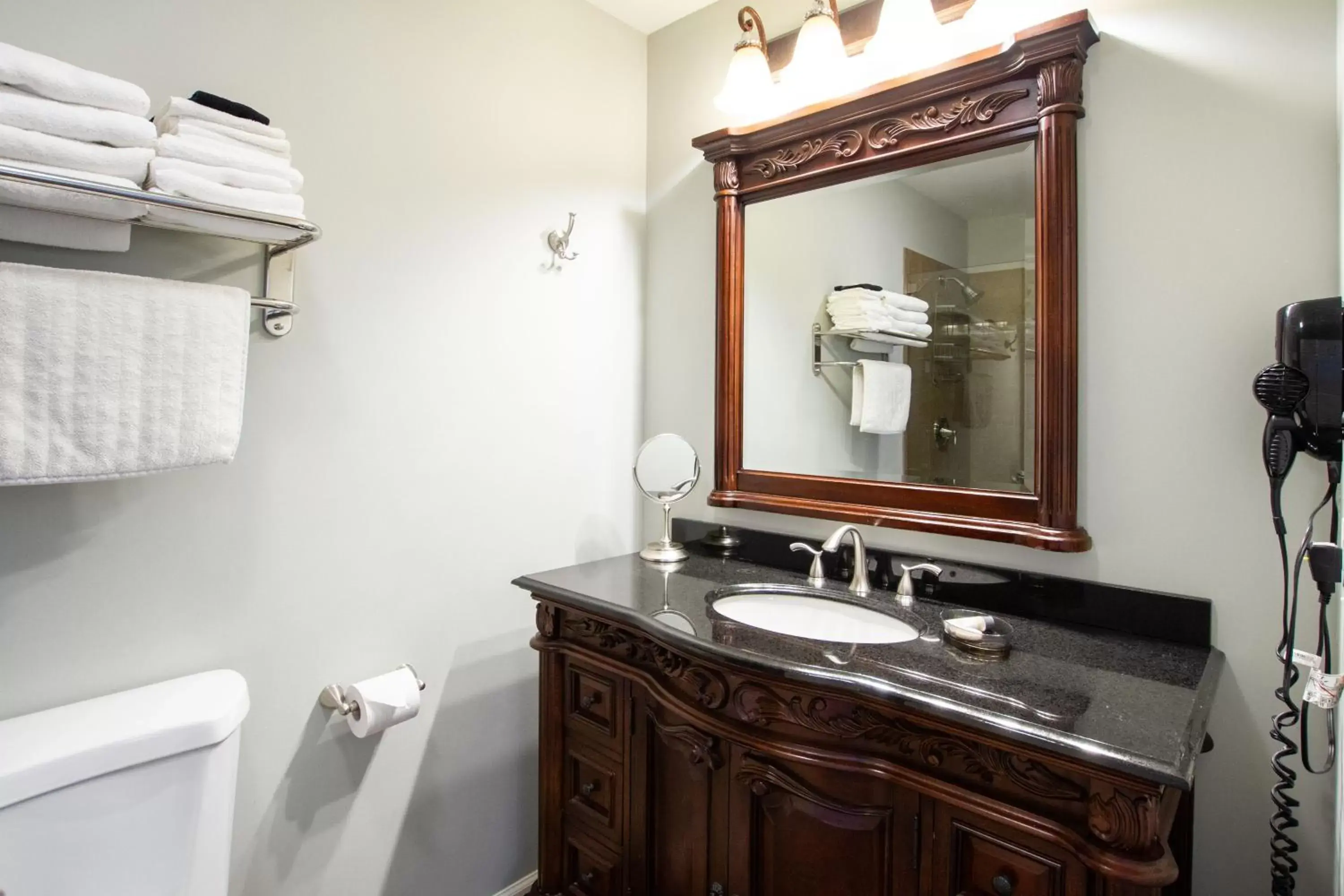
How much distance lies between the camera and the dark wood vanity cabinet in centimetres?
83

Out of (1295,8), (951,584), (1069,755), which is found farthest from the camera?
(951,584)

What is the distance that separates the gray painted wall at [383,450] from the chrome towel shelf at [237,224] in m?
0.05

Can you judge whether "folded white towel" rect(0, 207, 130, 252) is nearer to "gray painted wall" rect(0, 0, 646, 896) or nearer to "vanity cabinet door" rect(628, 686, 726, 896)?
"gray painted wall" rect(0, 0, 646, 896)

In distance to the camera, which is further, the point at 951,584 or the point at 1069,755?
the point at 951,584

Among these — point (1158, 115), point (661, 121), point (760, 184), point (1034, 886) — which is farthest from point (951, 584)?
point (661, 121)

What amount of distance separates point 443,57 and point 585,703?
1524mm

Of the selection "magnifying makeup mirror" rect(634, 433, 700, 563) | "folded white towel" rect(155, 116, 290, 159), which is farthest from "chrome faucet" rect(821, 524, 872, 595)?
"folded white towel" rect(155, 116, 290, 159)

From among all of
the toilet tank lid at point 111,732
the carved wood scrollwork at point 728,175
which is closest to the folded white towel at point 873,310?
the carved wood scrollwork at point 728,175

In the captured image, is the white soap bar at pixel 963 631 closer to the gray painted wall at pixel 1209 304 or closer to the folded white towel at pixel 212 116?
the gray painted wall at pixel 1209 304

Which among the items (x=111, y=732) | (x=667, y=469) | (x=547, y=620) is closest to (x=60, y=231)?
(x=111, y=732)

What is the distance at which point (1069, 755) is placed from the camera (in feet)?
2.60

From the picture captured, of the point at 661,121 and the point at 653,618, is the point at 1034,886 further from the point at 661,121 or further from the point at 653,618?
the point at 661,121

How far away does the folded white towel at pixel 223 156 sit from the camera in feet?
3.31

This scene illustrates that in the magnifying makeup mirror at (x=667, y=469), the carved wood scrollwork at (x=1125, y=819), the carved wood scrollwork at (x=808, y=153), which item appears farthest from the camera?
the magnifying makeup mirror at (x=667, y=469)
